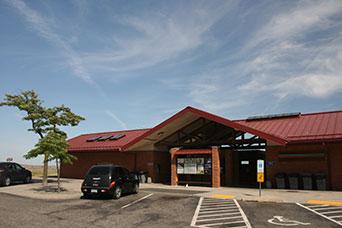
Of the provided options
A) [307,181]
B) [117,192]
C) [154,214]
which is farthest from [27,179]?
[307,181]

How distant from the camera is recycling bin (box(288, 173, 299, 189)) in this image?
20.1 meters

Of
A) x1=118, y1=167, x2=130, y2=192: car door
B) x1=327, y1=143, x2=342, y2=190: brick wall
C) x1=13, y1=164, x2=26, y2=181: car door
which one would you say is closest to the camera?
x1=118, y1=167, x2=130, y2=192: car door

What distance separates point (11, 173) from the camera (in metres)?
23.2

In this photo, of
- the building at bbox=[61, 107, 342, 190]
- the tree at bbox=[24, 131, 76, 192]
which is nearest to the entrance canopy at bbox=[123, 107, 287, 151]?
the building at bbox=[61, 107, 342, 190]

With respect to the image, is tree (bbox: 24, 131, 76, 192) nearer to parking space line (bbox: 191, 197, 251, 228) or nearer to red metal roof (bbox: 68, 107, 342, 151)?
red metal roof (bbox: 68, 107, 342, 151)

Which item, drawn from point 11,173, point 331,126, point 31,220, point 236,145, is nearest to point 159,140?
point 236,145

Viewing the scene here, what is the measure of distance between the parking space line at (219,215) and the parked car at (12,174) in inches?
586

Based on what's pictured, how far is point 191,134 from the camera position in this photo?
26.3 meters

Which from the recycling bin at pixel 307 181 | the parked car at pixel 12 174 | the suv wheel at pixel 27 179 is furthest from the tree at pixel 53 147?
the recycling bin at pixel 307 181

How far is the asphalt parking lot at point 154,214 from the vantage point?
9.95 meters

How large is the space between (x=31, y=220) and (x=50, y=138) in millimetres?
10931

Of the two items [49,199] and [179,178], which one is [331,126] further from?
[49,199]

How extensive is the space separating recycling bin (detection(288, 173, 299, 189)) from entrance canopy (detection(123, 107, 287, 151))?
306cm

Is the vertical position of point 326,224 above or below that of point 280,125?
below
